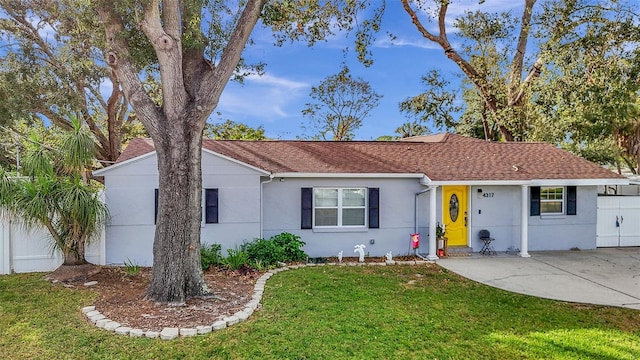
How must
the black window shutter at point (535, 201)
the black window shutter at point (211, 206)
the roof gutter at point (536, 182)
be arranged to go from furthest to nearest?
the black window shutter at point (535, 201) < the roof gutter at point (536, 182) < the black window shutter at point (211, 206)

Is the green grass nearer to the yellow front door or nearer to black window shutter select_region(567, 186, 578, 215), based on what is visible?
the yellow front door

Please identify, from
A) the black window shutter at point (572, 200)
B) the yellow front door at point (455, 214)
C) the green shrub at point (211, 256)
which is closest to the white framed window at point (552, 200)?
the black window shutter at point (572, 200)

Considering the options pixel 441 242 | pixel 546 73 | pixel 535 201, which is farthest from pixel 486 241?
pixel 546 73

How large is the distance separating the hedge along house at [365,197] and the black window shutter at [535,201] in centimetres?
3

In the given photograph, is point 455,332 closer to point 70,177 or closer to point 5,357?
point 5,357

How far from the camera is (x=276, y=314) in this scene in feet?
21.8

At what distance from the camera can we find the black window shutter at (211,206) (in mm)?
10664

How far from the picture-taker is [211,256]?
10078 millimetres

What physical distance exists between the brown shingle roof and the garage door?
1.29 meters

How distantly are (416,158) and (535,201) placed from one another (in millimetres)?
4140

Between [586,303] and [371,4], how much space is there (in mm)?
9743

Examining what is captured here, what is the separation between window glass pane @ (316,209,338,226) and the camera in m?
11.7

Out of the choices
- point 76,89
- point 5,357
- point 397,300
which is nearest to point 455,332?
point 397,300

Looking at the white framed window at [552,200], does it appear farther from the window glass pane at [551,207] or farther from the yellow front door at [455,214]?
the yellow front door at [455,214]
